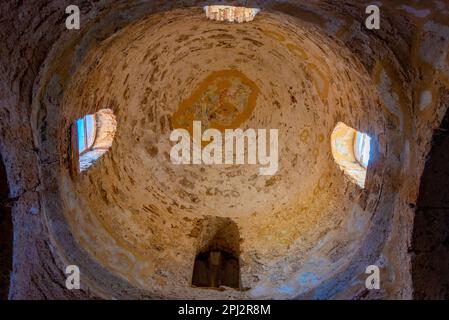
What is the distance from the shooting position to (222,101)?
24.5ft

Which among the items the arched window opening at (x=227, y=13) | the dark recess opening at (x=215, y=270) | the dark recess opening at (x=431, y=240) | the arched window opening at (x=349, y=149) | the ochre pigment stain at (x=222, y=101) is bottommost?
the dark recess opening at (x=215, y=270)

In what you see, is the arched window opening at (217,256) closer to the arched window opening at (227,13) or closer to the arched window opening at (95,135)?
the arched window opening at (95,135)

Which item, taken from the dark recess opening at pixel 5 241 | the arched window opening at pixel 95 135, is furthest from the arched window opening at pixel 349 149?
the dark recess opening at pixel 5 241

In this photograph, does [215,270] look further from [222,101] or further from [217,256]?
[222,101]

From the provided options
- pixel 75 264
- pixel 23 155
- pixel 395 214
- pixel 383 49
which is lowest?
pixel 75 264

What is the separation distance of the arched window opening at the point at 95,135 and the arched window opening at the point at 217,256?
1.60m

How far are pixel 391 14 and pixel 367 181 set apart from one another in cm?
172

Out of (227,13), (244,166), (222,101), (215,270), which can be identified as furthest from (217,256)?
(227,13)

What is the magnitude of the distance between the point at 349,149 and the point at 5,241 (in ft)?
14.0

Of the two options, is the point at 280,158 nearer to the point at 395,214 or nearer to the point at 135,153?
the point at 135,153

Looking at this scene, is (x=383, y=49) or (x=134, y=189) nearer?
(x=383, y=49)

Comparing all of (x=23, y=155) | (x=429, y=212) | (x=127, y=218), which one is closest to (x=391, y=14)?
(x=429, y=212)

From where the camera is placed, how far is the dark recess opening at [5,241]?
3.71m

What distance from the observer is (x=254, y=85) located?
7.32m
